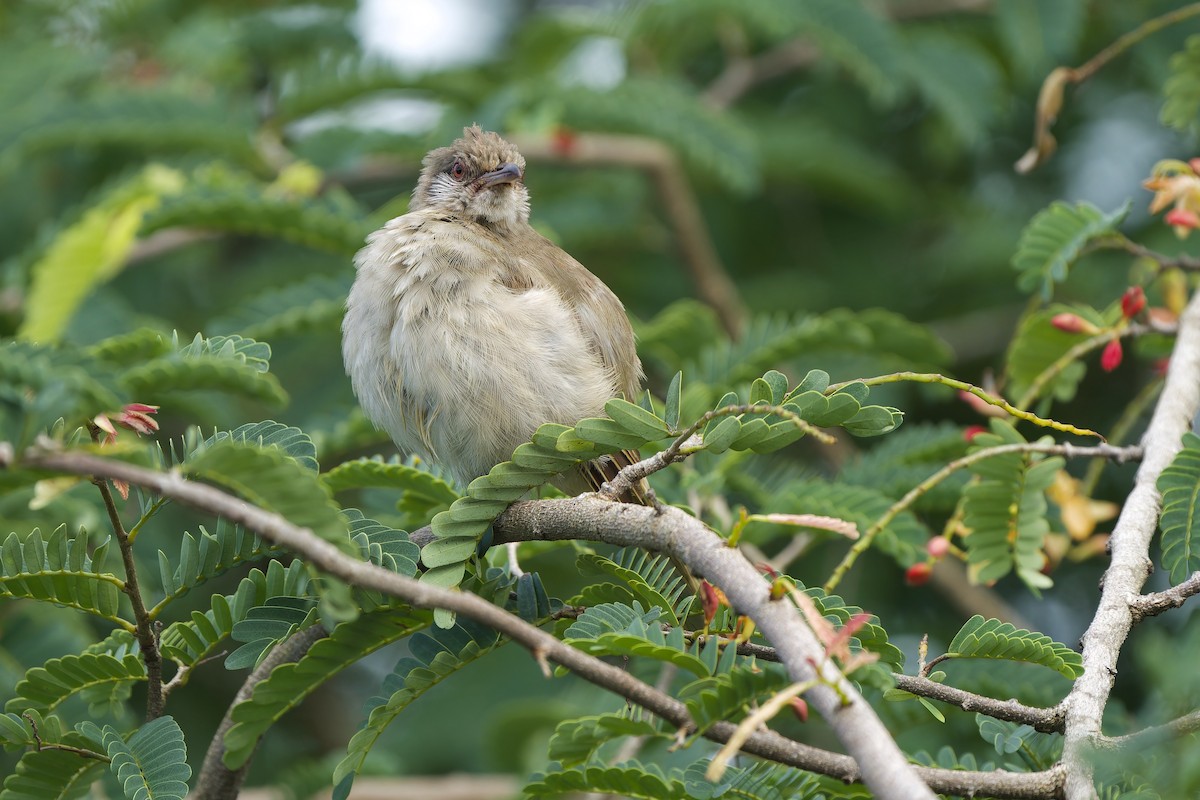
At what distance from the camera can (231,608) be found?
2.45 m

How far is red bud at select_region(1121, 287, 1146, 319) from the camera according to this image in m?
3.18

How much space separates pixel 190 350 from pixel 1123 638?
6.39 ft

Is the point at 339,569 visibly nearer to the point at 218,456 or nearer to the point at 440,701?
the point at 218,456

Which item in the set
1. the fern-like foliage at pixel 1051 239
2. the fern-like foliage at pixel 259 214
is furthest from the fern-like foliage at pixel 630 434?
the fern-like foliage at pixel 259 214

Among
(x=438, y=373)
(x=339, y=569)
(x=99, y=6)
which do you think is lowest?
(x=438, y=373)

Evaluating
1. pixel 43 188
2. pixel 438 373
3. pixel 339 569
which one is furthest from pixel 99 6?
pixel 339 569

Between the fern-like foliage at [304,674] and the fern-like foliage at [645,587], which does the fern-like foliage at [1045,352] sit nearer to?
the fern-like foliage at [645,587]

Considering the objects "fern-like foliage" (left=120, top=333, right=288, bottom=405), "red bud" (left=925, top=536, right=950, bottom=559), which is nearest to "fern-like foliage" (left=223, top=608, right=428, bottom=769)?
"fern-like foliage" (left=120, top=333, right=288, bottom=405)

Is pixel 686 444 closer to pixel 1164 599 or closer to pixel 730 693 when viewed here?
pixel 730 693

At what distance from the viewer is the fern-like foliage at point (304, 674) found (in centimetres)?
224

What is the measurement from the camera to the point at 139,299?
6.32 metres

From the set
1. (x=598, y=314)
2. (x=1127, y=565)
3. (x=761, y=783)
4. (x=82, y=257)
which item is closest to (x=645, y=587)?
(x=761, y=783)

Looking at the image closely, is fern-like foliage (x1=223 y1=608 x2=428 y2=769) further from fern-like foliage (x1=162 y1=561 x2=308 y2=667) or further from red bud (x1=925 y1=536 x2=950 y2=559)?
red bud (x1=925 y1=536 x2=950 y2=559)

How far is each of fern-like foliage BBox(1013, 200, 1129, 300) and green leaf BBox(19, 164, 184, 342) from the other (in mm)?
3079
